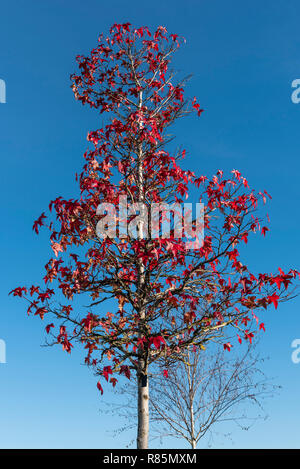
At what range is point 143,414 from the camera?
711 cm

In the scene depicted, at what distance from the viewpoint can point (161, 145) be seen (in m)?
8.64

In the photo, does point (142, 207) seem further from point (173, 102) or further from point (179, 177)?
point (173, 102)

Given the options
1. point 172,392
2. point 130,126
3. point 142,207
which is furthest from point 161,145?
point 172,392

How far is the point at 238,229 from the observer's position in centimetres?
656

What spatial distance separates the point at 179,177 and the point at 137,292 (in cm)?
224

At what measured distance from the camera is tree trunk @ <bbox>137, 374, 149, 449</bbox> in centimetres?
697

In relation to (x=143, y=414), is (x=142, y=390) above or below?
above

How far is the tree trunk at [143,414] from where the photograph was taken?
697 centimetres

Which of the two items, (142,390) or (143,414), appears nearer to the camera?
(143,414)
